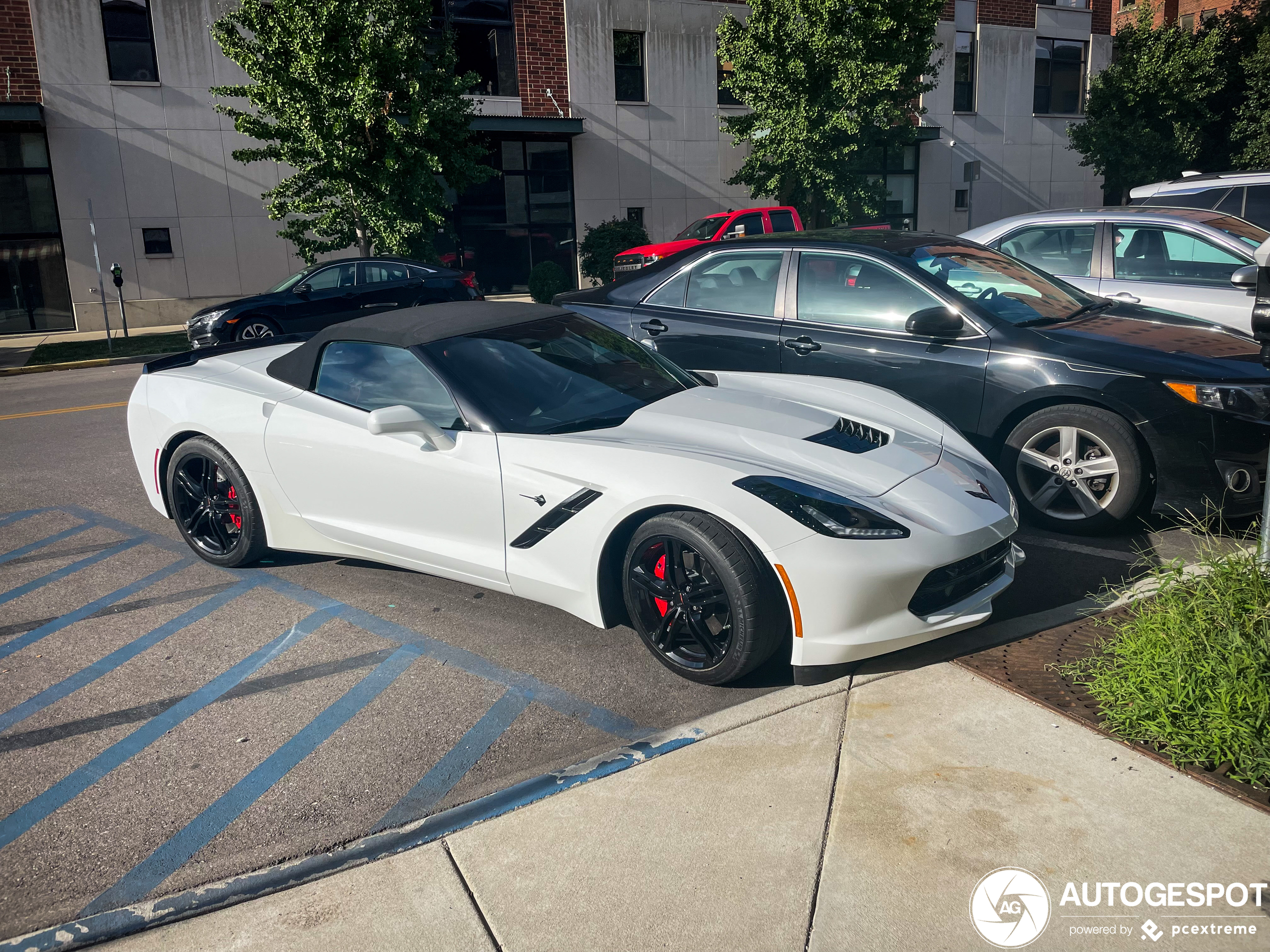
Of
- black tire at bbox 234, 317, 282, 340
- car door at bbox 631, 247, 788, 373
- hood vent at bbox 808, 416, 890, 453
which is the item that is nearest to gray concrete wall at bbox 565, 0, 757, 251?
black tire at bbox 234, 317, 282, 340

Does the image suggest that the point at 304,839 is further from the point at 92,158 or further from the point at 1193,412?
the point at 92,158

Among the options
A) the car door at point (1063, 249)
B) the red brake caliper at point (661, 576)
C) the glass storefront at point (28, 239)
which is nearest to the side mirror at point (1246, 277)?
the car door at point (1063, 249)

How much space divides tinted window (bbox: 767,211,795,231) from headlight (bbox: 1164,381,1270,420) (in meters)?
16.5

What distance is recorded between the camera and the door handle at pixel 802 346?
20.1ft

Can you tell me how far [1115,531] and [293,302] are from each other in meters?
12.6

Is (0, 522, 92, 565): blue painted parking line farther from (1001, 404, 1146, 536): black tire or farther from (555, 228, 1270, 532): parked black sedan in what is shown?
(1001, 404, 1146, 536): black tire

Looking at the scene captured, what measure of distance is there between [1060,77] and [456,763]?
35.6 m

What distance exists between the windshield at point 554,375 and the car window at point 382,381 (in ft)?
0.40

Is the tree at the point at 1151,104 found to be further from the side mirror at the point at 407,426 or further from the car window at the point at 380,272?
the side mirror at the point at 407,426

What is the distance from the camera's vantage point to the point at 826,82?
2267cm

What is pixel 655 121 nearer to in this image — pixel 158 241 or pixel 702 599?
pixel 158 241

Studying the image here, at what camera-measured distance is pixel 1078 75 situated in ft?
109

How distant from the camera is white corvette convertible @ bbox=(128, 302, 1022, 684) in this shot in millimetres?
3621

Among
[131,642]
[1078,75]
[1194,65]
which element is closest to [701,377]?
[131,642]
